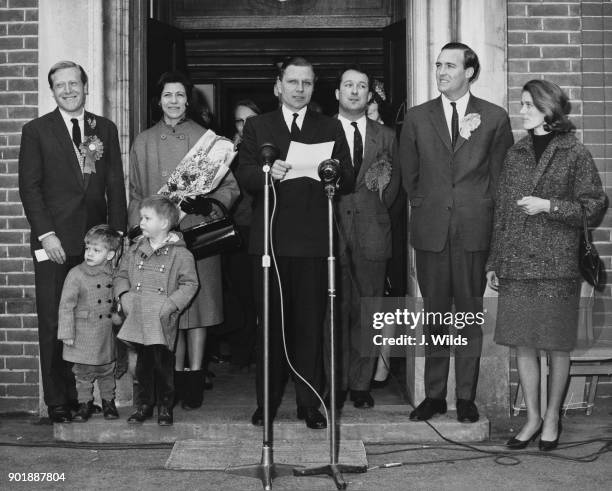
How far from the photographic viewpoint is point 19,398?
611 cm

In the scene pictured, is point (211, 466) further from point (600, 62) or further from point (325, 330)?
point (600, 62)

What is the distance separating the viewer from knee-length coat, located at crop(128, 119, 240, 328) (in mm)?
5727

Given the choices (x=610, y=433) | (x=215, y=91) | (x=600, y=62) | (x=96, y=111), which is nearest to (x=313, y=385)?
(x=610, y=433)

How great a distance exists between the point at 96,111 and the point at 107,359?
162 centimetres

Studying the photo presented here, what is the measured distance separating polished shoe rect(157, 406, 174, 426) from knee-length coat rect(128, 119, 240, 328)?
574mm

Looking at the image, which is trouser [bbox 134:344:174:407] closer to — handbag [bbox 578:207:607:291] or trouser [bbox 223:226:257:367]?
trouser [bbox 223:226:257:367]

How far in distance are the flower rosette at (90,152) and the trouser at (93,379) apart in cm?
115

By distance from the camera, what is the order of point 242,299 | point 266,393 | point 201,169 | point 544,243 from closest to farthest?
point 266,393 < point 544,243 < point 201,169 < point 242,299

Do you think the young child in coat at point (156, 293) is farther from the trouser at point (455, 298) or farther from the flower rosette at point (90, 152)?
the trouser at point (455, 298)

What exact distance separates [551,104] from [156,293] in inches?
93.9

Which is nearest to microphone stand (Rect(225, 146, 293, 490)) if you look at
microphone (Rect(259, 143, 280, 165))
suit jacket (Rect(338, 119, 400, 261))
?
microphone (Rect(259, 143, 280, 165))

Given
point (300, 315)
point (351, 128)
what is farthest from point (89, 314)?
point (351, 128)

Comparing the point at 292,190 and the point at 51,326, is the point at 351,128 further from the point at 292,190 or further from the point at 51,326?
the point at 51,326

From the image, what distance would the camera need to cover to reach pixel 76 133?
5562 mm
